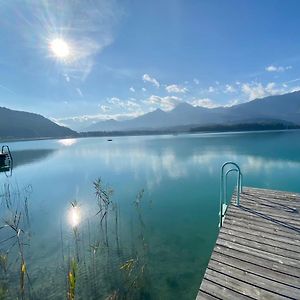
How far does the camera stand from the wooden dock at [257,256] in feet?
14.5

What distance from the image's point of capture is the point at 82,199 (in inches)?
688

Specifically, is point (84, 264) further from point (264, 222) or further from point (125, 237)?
point (264, 222)

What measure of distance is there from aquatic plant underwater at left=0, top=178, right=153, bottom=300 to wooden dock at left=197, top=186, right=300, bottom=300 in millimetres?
2861

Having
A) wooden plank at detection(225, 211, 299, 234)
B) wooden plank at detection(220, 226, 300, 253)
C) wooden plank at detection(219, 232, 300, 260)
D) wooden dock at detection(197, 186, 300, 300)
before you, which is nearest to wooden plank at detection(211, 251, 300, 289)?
wooden dock at detection(197, 186, 300, 300)

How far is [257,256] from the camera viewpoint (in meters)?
5.37

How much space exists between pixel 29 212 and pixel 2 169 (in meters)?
20.8

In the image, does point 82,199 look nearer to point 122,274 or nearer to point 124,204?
point 124,204

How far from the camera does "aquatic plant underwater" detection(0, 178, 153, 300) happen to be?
7250 millimetres

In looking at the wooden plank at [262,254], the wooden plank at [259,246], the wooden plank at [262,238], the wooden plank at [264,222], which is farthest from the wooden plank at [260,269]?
the wooden plank at [264,222]

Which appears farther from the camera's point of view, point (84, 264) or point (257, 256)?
point (84, 264)

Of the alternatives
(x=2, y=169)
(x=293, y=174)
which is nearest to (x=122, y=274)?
(x=293, y=174)

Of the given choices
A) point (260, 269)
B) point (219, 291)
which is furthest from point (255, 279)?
point (219, 291)

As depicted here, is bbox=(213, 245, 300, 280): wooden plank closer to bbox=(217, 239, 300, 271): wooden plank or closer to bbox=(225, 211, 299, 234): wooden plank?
bbox=(217, 239, 300, 271): wooden plank

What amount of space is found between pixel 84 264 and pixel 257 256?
6140 mm
